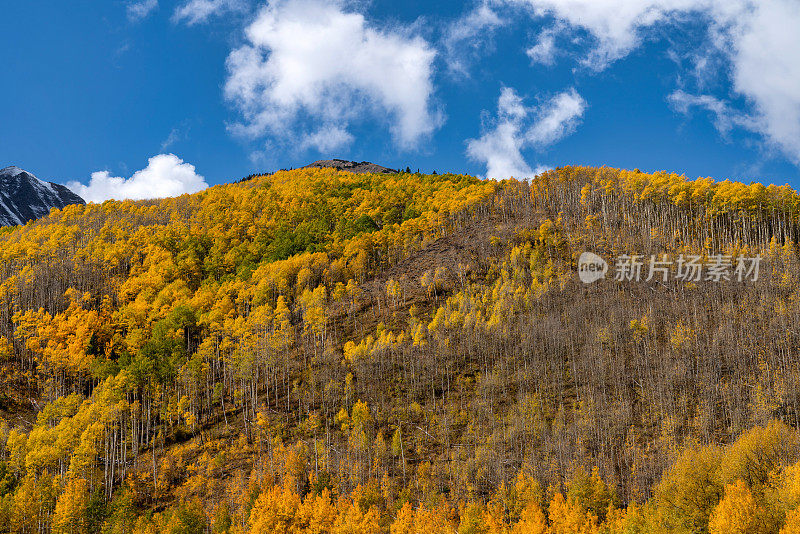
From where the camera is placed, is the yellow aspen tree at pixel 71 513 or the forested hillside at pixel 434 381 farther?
the yellow aspen tree at pixel 71 513

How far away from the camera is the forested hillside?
6969 centimetres

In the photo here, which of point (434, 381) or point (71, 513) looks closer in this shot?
point (71, 513)

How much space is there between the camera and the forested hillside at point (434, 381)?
69.7m

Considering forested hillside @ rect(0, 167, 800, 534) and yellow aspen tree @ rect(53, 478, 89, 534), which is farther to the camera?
yellow aspen tree @ rect(53, 478, 89, 534)

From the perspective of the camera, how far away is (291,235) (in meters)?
181

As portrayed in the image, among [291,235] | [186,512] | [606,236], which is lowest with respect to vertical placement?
[186,512]

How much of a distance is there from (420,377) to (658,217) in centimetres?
7966

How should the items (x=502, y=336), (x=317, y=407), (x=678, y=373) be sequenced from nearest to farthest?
(x=678, y=373), (x=317, y=407), (x=502, y=336)

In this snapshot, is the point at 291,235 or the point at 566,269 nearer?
the point at 566,269

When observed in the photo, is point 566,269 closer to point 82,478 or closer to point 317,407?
point 317,407

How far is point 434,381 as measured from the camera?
322ft

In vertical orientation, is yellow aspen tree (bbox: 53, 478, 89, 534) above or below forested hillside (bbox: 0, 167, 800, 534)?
below

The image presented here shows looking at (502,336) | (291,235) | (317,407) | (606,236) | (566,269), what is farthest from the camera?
(291,235)

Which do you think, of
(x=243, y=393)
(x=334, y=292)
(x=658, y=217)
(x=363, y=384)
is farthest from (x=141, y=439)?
(x=658, y=217)
